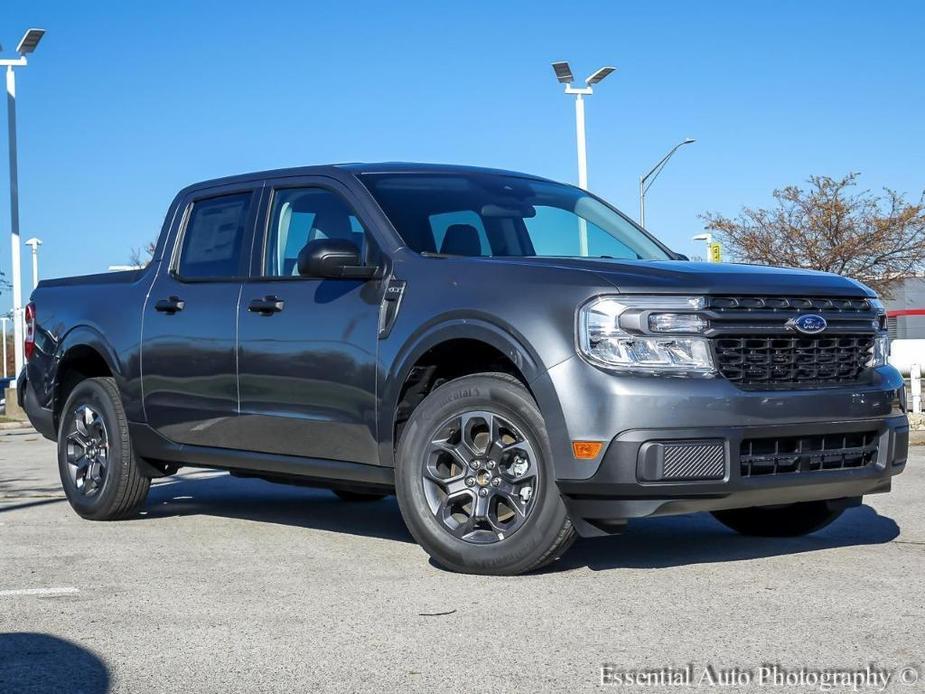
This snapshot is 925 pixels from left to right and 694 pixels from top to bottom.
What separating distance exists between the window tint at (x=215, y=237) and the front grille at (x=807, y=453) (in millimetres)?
3008

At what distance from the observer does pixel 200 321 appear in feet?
23.7

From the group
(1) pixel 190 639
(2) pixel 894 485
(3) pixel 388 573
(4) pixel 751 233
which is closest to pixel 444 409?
(3) pixel 388 573

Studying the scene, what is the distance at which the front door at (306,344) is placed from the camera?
20.6 feet

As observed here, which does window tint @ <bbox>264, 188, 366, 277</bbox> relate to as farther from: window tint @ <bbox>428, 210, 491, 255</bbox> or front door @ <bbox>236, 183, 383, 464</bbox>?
window tint @ <bbox>428, 210, 491, 255</bbox>

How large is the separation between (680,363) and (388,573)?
157cm

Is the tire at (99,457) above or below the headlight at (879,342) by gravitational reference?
below

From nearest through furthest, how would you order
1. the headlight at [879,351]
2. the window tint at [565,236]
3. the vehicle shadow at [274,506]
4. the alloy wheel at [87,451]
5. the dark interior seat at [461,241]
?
the headlight at [879,351] → the dark interior seat at [461,241] → the window tint at [565,236] → the vehicle shadow at [274,506] → the alloy wheel at [87,451]

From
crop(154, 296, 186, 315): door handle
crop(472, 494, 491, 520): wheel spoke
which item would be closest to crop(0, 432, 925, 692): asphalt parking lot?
crop(472, 494, 491, 520): wheel spoke

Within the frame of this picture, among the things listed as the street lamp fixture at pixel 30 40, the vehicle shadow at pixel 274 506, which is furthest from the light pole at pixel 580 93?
the vehicle shadow at pixel 274 506

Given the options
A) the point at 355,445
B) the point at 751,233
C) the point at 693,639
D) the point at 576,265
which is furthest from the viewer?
the point at 751,233

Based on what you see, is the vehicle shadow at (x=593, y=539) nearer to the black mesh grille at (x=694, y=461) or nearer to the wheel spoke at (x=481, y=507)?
the wheel spoke at (x=481, y=507)

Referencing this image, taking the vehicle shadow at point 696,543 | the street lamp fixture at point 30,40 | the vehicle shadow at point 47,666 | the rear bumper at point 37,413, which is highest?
the street lamp fixture at point 30,40

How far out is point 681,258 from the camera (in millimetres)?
7191

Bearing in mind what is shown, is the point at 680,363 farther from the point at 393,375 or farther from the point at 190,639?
the point at 190,639
